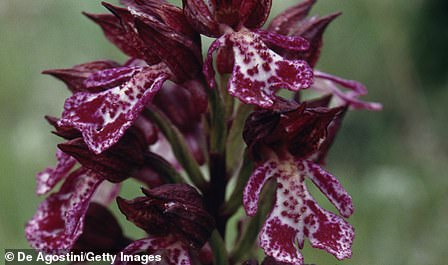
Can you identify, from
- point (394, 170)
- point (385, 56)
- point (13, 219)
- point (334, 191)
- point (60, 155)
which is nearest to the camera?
point (334, 191)

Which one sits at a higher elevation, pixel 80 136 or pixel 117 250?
pixel 80 136

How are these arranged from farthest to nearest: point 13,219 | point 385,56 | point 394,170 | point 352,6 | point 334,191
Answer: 1. point 352,6
2. point 385,56
3. point 394,170
4. point 13,219
5. point 334,191

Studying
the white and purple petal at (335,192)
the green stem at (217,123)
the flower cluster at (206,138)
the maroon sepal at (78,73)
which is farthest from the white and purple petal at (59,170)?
the white and purple petal at (335,192)

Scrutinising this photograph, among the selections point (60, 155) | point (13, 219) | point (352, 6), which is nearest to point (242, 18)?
point (60, 155)

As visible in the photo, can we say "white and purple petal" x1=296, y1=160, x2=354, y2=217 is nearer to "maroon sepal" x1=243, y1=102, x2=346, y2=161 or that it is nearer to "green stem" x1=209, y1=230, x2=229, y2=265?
"maroon sepal" x1=243, y1=102, x2=346, y2=161

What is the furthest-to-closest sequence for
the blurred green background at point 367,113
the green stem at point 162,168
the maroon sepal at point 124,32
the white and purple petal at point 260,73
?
the blurred green background at point 367,113
the green stem at point 162,168
the maroon sepal at point 124,32
the white and purple petal at point 260,73

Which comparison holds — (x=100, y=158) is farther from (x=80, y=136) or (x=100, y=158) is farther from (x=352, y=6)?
(x=352, y=6)

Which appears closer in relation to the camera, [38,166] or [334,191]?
[334,191]

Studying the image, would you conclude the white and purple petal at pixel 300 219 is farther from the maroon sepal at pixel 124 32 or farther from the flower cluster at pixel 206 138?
the maroon sepal at pixel 124 32
